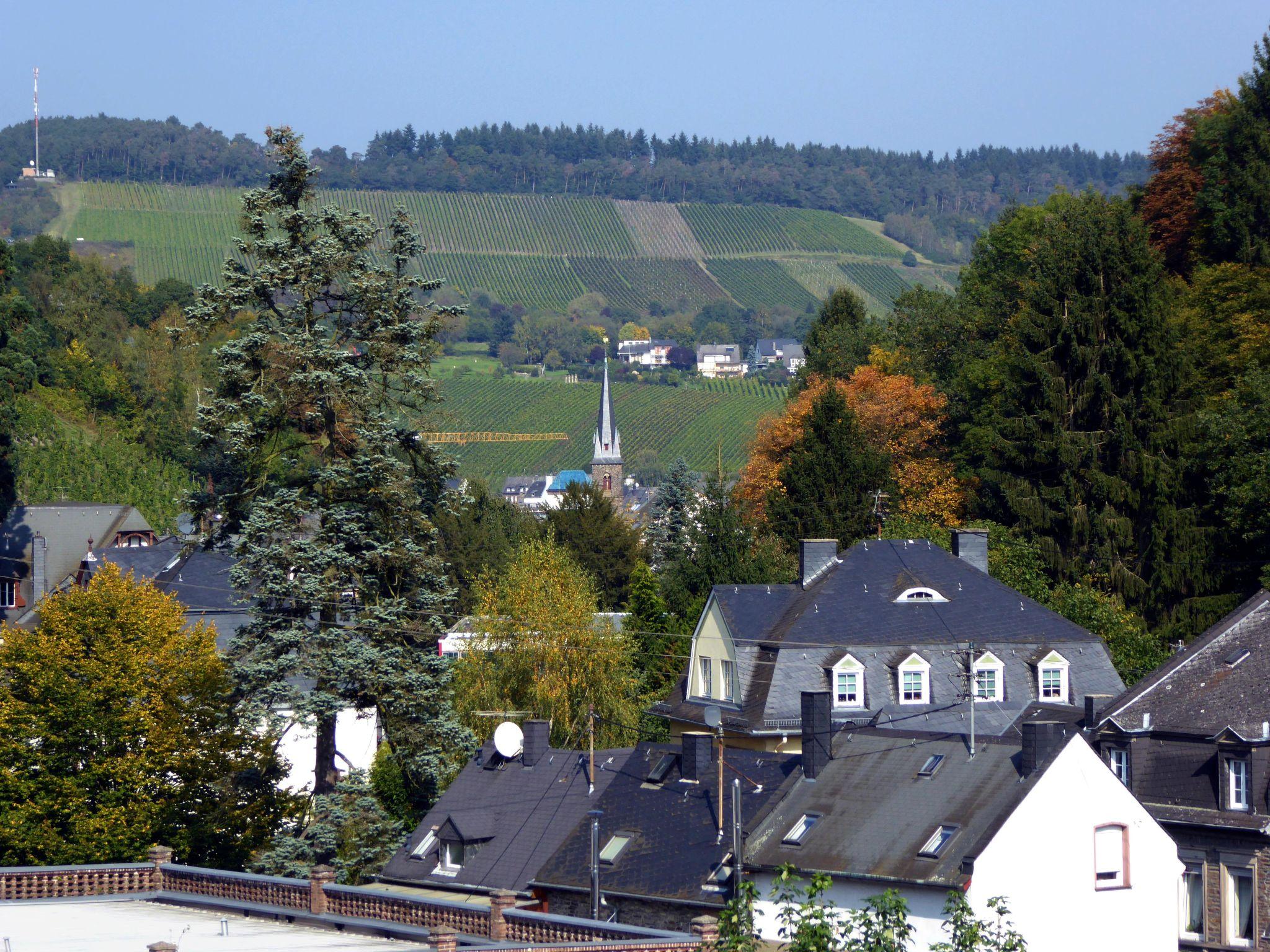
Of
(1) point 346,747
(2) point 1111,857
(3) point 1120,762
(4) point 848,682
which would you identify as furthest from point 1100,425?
(2) point 1111,857

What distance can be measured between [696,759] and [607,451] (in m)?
139

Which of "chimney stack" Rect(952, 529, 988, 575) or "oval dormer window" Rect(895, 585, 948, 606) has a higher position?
"chimney stack" Rect(952, 529, 988, 575)

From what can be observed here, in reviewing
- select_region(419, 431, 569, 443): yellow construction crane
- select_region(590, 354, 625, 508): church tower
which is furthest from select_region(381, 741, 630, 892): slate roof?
select_region(419, 431, 569, 443): yellow construction crane

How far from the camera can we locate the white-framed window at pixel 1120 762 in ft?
110

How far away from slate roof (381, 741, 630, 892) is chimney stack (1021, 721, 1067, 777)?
995 cm

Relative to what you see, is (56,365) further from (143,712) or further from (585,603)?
(143,712)

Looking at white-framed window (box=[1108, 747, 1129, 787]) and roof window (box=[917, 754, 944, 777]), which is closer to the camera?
roof window (box=[917, 754, 944, 777])

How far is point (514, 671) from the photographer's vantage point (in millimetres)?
51719

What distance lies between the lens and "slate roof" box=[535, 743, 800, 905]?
30.6m

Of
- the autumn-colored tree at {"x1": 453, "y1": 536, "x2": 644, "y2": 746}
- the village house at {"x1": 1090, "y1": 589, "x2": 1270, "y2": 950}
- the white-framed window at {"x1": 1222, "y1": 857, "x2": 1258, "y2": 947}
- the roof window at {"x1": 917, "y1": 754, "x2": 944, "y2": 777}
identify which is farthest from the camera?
the autumn-colored tree at {"x1": 453, "y1": 536, "x2": 644, "y2": 746}

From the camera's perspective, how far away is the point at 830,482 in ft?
217

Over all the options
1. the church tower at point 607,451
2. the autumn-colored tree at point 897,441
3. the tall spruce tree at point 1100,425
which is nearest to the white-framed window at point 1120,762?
the tall spruce tree at point 1100,425

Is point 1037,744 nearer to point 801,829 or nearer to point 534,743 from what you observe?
point 801,829

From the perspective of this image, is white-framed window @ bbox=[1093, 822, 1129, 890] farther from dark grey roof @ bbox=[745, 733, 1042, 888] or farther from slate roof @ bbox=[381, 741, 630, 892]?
slate roof @ bbox=[381, 741, 630, 892]
